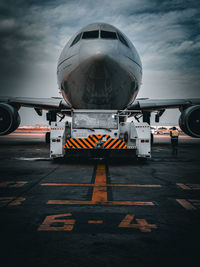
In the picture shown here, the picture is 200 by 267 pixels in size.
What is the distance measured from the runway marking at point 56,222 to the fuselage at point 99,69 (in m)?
5.41

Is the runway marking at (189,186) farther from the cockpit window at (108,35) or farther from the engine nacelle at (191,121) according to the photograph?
the engine nacelle at (191,121)

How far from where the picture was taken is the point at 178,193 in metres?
4.81

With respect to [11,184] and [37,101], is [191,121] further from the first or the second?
Result: [11,184]

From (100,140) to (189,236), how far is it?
6285 millimetres

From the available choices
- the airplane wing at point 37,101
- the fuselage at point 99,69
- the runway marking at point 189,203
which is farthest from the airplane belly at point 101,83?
the airplane wing at point 37,101

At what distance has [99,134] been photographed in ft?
29.8

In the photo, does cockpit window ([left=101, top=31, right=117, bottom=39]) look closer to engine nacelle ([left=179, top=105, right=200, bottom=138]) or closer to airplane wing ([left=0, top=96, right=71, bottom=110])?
engine nacelle ([left=179, top=105, right=200, bottom=138])

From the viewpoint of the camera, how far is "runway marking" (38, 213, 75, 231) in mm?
3010

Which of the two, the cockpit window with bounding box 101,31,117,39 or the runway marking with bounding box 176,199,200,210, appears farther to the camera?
the cockpit window with bounding box 101,31,117,39

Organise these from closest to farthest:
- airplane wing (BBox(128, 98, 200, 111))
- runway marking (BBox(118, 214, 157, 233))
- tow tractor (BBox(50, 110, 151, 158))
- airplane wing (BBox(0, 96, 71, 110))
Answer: runway marking (BBox(118, 214, 157, 233)) < tow tractor (BBox(50, 110, 151, 158)) < airplane wing (BBox(128, 98, 200, 111)) < airplane wing (BBox(0, 96, 71, 110))

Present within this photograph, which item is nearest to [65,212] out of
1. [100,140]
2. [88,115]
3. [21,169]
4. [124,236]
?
[124,236]

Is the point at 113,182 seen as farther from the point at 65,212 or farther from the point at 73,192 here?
the point at 65,212

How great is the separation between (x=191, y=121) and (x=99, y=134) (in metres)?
7.31

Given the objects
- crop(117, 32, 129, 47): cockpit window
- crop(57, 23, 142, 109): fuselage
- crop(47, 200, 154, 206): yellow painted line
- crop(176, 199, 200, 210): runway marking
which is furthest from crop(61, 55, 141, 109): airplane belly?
crop(176, 199, 200, 210): runway marking
